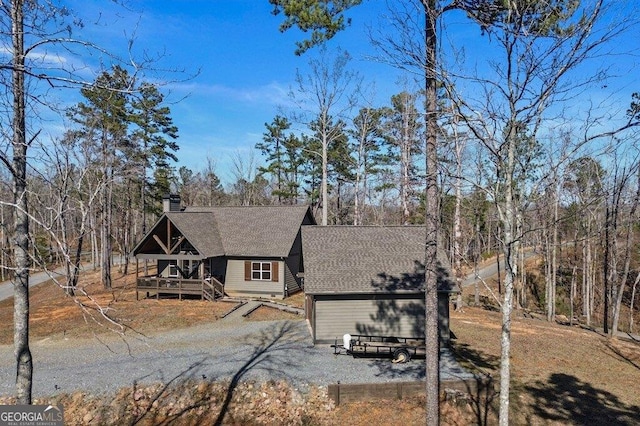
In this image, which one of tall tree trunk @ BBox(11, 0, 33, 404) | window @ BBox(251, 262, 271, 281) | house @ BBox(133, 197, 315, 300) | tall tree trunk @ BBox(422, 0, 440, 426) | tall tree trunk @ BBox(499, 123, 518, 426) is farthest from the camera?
window @ BBox(251, 262, 271, 281)

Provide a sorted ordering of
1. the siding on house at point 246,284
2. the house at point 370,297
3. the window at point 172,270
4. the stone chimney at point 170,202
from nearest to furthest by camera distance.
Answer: the house at point 370,297 < the siding on house at point 246,284 < the window at point 172,270 < the stone chimney at point 170,202

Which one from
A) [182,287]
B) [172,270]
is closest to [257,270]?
[182,287]

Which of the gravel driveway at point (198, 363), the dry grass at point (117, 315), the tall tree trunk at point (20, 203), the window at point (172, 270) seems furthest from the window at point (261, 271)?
the tall tree trunk at point (20, 203)

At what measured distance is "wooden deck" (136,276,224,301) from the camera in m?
24.4

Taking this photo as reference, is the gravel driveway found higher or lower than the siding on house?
lower

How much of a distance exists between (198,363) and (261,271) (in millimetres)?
11957

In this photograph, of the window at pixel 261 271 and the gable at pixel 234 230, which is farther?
the window at pixel 261 271

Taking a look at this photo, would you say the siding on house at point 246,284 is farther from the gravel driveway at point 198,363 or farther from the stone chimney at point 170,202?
the gravel driveway at point 198,363

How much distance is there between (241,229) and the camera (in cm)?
2812

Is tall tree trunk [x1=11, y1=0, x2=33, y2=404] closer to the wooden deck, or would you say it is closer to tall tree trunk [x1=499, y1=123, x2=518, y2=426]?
tall tree trunk [x1=499, y1=123, x2=518, y2=426]

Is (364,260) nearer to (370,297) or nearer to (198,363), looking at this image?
(370,297)

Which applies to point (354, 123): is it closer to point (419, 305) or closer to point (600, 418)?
point (419, 305)


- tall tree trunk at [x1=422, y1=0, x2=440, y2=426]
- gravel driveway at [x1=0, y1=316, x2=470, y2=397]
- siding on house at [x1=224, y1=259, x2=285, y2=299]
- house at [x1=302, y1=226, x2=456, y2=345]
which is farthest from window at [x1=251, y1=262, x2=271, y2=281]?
tall tree trunk at [x1=422, y1=0, x2=440, y2=426]

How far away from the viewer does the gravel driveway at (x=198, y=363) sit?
41.7 feet
